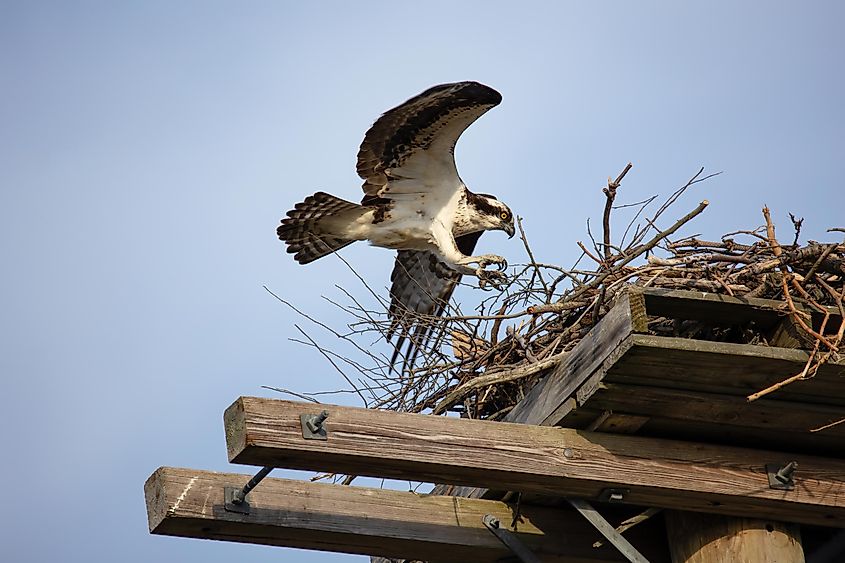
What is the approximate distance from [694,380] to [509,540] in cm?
82

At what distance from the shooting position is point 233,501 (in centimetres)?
347

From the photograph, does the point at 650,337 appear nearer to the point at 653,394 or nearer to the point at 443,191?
the point at 653,394

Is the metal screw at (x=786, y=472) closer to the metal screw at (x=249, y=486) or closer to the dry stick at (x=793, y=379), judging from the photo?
the dry stick at (x=793, y=379)

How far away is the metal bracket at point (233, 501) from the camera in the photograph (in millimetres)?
3477

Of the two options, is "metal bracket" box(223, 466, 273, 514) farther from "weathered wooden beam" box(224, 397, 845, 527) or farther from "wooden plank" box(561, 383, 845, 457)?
"wooden plank" box(561, 383, 845, 457)

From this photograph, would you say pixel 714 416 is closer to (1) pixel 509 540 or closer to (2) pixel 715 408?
(2) pixel 715 408

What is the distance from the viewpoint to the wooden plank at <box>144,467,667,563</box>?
344cm

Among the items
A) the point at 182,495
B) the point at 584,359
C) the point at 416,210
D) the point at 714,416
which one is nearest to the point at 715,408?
the point at 714,416

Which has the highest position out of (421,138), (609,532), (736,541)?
(421,138)

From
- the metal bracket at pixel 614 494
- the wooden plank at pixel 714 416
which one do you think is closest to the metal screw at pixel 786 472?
the wooden plank at pixel 714 416

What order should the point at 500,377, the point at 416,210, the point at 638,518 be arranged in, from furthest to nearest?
the point at 416,210, the point at 500,377, the point at 638,518

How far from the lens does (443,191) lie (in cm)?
680

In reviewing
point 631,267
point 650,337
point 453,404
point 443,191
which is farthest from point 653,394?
point 443,191

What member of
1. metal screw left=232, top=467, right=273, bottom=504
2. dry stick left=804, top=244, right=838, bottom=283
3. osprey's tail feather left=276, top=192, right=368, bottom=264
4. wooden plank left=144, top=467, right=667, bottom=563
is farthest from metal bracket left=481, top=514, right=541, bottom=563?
osprey's tail feather left=276, top=192, right=368, bottom=264
